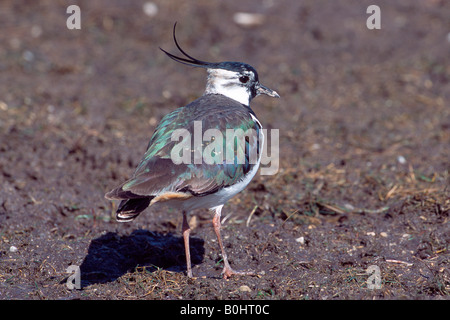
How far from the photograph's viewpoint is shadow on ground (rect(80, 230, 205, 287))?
16.8ft

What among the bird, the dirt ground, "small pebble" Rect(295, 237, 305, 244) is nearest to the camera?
the bird

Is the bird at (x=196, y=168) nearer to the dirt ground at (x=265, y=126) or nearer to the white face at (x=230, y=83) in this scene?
the white face at (x=230, y=83)

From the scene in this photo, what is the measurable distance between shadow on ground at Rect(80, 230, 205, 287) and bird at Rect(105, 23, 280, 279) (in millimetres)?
402

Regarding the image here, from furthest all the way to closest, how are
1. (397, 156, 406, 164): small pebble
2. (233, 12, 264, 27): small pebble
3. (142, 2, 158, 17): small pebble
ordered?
(142, 2, 158, 17): small pebble → (233, 12, 264, 27): small pebble → (397, 156, 406, 164): small pebble

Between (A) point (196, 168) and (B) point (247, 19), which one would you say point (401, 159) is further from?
(B) point (247, 19)

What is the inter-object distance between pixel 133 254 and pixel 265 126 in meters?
3.10

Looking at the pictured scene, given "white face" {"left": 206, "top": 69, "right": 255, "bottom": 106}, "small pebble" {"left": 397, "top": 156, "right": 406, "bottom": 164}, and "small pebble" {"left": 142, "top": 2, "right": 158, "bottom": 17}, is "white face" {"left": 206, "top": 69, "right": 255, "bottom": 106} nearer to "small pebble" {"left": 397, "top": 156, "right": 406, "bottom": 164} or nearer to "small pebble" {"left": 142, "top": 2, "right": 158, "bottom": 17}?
"small pebble" {"left": 397, "top": 156, "right": 406, "bottom": 164}

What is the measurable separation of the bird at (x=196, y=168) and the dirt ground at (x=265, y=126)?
60 centimetres

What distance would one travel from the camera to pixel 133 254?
214 inches

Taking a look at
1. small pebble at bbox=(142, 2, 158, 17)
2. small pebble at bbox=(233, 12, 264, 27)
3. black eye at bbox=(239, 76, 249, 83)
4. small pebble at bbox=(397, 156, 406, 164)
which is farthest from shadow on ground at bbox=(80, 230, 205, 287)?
small pebble at bbox=(142, 2, 158, 17)

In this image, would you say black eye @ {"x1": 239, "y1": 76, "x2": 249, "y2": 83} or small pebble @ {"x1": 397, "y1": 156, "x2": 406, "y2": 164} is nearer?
black eye @ {"x1": 239, "y1": 76, "x2": 249, "y2": 83}
